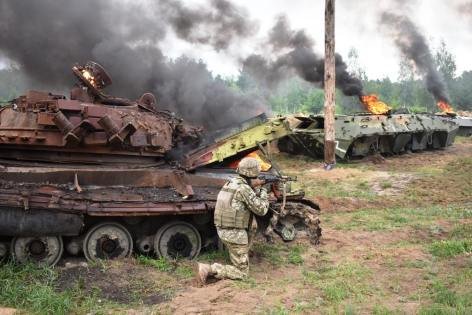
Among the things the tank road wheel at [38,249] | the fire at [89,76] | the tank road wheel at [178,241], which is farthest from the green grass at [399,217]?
the tank road wheel at [38,249]

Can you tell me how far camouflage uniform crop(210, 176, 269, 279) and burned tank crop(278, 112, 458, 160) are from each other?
10.2m

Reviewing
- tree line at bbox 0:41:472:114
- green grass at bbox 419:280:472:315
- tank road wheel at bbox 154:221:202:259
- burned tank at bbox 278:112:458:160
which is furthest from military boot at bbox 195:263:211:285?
tree line at bbox 0:41:472:114

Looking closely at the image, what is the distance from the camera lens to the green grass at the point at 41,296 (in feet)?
18.9

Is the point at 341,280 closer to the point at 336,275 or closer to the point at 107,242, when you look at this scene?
the point at 336,275

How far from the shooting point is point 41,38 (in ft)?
37.1

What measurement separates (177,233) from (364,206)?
6.23m

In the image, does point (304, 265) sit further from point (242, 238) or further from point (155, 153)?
point (155, 153)

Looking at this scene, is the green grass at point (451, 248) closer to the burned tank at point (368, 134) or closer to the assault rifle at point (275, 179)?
the assault rifle at point (275, 179)

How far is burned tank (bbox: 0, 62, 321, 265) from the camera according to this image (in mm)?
7016

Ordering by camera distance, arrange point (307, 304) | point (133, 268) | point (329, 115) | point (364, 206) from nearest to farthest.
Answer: point (307, 304)
point (133, 268)
point (364, 206)
point (329, 115)

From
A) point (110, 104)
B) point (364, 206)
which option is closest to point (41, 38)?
point (110, 104)

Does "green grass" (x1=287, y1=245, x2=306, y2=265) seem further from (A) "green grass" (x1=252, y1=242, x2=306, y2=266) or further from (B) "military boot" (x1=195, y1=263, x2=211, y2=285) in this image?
(B) "military boot" (x1=195, y1=263, x2=211, y2=285)

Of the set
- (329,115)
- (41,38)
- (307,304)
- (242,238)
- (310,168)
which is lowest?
(307,304)

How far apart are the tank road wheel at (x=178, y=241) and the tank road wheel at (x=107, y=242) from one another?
432 mm
